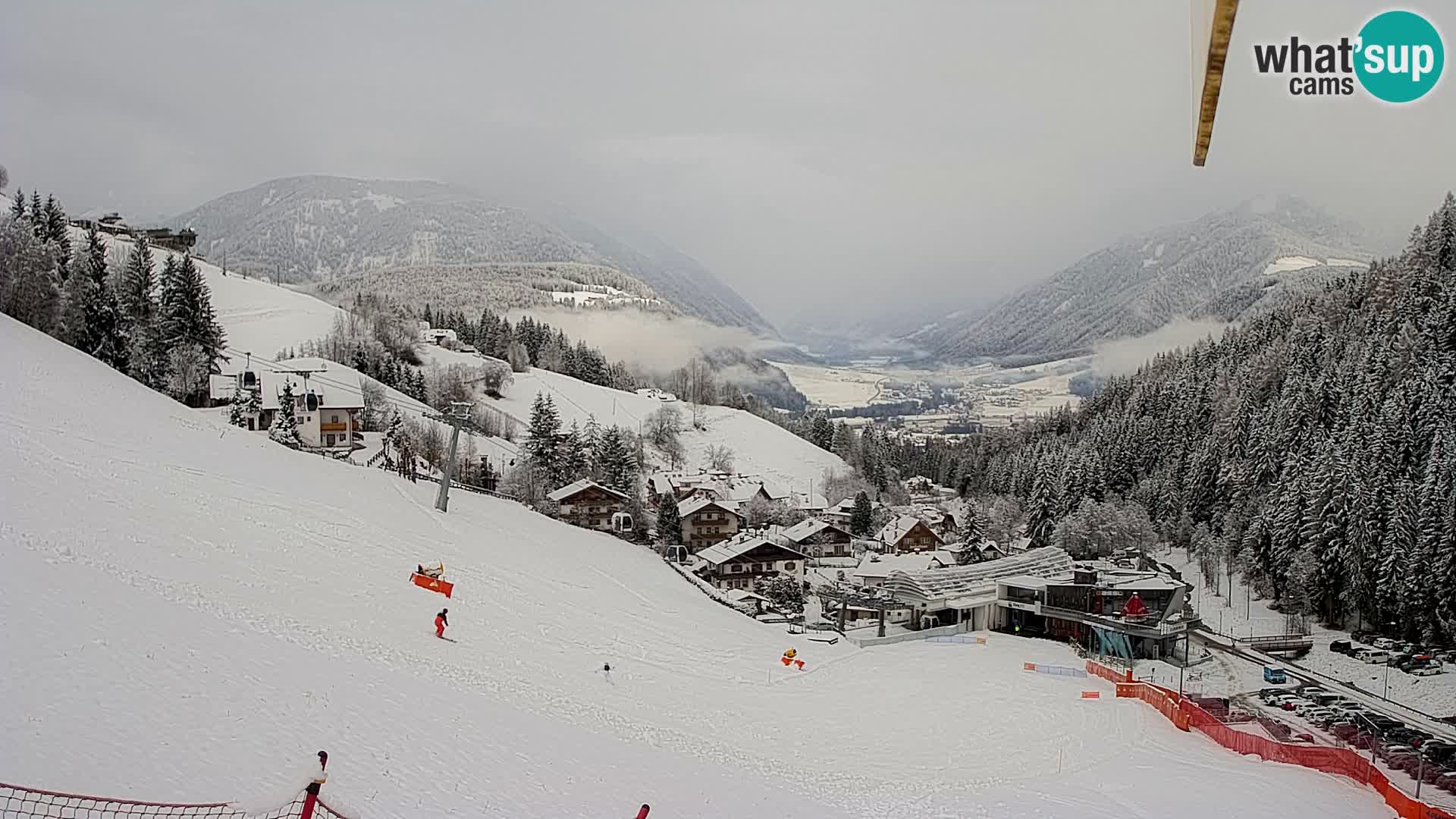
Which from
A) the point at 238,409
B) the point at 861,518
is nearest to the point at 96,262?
the point at 238,409

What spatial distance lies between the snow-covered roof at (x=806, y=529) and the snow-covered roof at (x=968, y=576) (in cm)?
1070

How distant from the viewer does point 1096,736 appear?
14.1 m

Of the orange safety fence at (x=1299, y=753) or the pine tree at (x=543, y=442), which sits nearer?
the orange safety fence at (x=1299, y=753)

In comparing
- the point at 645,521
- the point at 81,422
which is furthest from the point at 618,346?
the point at 81,422

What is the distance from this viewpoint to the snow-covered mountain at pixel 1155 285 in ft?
256

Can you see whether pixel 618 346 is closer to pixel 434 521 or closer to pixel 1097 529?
pixel 1097 529

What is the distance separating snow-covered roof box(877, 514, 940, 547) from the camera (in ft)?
141

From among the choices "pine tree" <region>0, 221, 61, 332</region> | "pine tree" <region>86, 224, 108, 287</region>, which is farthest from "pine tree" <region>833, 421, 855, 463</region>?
"pine tree" <region>0, 221, 61, 332</region>

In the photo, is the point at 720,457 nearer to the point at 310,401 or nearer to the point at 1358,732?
the point at 310,401

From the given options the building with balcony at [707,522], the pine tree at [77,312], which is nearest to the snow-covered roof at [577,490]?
the building with balcony at [707,522]

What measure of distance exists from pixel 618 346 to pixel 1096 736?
82.1 m

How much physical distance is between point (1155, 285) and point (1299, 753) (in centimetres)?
9291

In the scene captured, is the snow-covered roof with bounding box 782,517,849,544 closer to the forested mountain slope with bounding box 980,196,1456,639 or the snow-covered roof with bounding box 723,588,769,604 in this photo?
the snow-covered roof with bounding box 723,588,769,604

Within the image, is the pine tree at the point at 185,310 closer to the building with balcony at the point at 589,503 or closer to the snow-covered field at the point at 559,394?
the building with balcony at the point at 589,503
